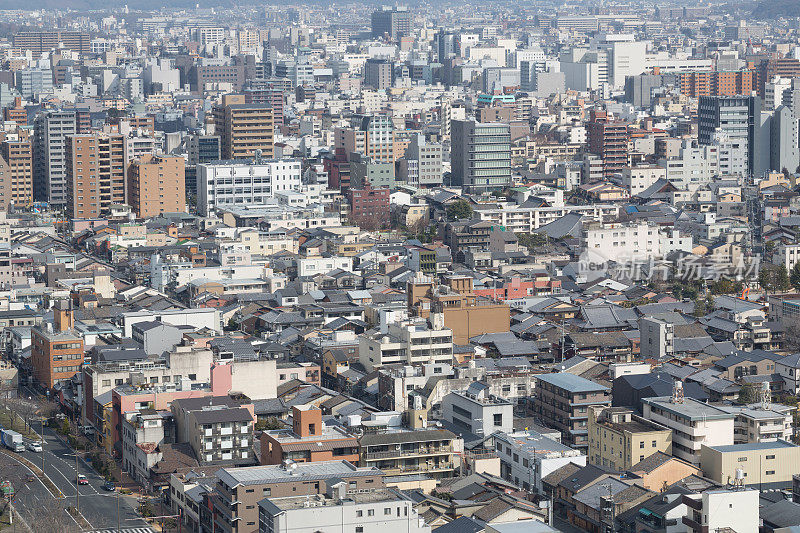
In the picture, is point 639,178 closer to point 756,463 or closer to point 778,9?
point 756,463

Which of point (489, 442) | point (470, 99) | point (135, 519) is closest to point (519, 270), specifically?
point (489, 442)

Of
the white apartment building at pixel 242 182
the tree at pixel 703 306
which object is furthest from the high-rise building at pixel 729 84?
the tree at pixel 703 306

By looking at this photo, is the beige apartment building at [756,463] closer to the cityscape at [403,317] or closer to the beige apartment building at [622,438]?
the cityscape at [403,317]

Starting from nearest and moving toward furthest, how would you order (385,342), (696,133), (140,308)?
(385,342), (140,308), (696,133)

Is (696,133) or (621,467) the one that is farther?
(696,133)

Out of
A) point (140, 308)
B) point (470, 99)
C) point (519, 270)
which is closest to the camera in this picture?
point (140, 308)

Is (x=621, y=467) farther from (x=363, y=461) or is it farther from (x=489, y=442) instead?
(x=363, y=461)

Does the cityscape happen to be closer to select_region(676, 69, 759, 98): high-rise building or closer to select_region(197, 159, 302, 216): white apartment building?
select_region(197, 159, 302, 216): white apartment building
